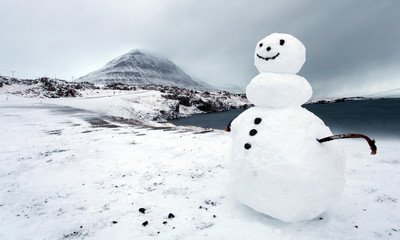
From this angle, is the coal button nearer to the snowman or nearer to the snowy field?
the snowman

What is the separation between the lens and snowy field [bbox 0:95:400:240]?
335cm

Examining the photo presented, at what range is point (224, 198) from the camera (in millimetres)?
4461

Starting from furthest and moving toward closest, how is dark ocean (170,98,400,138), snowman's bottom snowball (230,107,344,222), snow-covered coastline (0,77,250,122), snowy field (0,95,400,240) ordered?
dark ocean (170,98,400,138)
snow-covered coastline (0,77,250,122)
snowy field (0,95,400,240)
snowman's bottom snowball (230,107,344,222)

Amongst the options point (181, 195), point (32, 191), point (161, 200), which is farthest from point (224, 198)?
point (32, 191)

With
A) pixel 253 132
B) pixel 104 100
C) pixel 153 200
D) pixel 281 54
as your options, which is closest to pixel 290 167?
pixel 253 132

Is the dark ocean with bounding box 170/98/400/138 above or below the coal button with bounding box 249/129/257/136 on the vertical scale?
below

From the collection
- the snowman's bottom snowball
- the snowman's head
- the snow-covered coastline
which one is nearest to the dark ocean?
the snow-covered coastline

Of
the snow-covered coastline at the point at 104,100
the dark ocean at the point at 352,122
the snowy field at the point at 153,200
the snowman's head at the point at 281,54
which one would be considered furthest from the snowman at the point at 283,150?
the dark ocean at the point at 352,122

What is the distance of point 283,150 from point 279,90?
3.45 ft

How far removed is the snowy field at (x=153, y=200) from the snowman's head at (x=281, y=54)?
2831 mm

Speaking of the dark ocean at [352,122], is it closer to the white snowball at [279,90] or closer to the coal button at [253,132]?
the white snowball at [279,90]

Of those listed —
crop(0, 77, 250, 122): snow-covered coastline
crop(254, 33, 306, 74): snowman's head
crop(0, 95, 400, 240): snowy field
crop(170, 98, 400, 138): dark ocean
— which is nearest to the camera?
crop(0, 95, 400, 240): snowy field

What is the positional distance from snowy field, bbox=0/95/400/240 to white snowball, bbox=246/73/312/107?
217cm

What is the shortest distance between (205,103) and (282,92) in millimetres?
65011
